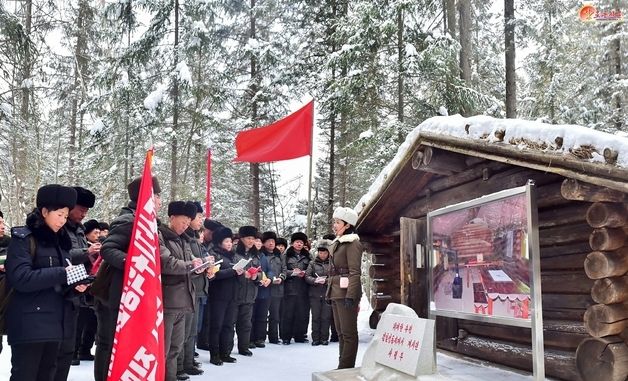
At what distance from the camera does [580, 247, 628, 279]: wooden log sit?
4613 millimetres

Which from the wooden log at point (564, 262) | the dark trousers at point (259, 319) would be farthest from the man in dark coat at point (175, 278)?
the dark trousers at point (259, 319)

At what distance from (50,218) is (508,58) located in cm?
1405

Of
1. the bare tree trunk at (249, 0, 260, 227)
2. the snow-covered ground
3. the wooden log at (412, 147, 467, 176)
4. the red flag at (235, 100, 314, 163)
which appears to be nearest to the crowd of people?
the snow-covered ground

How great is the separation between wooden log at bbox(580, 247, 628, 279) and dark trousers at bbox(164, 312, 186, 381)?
13.7ft

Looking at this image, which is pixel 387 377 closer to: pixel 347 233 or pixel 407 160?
pixel 347 233

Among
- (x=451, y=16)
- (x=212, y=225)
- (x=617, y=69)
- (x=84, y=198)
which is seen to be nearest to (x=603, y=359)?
(x=84, y=198)

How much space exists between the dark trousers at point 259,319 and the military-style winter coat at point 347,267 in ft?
10.6

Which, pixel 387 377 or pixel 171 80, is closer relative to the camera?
pixel 387 377

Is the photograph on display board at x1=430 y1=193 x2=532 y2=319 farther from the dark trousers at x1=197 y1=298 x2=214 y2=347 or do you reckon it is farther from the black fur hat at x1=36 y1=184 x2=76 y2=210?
the dark trousers at x1=197 y1=298 x2=214 y2=347

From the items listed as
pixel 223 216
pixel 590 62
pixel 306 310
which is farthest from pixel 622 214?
pixel 223 216

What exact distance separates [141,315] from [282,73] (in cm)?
1492

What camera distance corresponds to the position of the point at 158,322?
4363 millimetres

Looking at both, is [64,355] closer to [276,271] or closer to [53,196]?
[53,196]

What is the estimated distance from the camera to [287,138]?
11.7m
